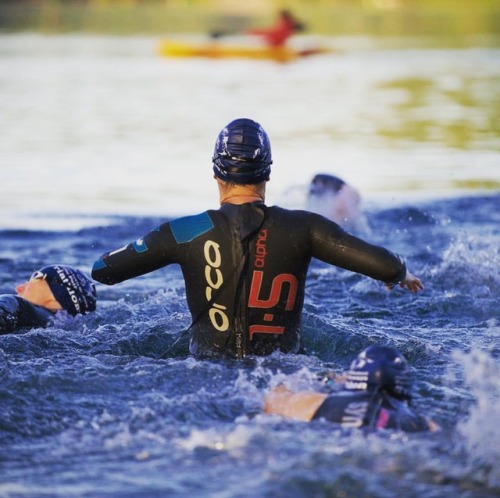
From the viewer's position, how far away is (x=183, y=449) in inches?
217

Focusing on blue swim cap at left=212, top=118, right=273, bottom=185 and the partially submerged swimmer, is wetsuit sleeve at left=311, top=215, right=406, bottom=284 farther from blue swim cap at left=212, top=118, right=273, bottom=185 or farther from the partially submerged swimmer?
the partially submerged swimmer

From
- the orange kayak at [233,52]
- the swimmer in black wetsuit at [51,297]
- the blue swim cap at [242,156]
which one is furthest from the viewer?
the orange kayak at [233,52]

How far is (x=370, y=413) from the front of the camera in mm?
5555

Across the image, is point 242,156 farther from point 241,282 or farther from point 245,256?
point 241,282

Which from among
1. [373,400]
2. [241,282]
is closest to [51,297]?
[241,282]

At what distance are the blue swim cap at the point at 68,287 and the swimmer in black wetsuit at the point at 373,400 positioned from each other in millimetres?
2878

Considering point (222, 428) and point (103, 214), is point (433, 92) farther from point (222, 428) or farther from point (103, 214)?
point (222, 428)

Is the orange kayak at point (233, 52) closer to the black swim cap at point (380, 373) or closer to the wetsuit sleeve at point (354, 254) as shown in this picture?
the wetsuit sleeve at point (354, 254)

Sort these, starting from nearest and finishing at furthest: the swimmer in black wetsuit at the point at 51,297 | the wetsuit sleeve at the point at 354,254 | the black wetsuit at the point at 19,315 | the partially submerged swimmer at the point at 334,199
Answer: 1. the wetsuit sleeve at the point at 354,254
2. the black wetsuit at the point at 19,315
3. the swimmer in black wetsuit at the point at 51,297
4. the partially submerged swimmer at the point at 334,199

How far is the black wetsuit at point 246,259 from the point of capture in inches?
251

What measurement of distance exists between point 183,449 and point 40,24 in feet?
153

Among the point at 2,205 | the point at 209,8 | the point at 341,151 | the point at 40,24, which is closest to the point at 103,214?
the point at 2,205

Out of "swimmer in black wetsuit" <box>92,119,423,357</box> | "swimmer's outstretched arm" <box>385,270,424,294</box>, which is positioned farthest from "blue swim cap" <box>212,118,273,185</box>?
"swimmer's outstretched arm" <box>385,270,424,294</box>

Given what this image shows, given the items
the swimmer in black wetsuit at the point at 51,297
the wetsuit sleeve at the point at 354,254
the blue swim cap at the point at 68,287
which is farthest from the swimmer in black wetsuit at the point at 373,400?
the blue swim cap at the point at 68,287
